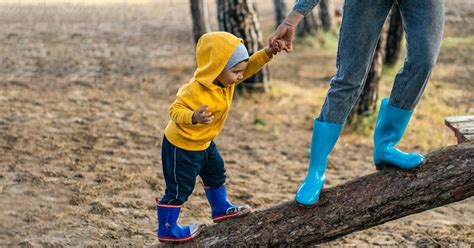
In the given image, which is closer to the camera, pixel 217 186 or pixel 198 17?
pixel 217 186

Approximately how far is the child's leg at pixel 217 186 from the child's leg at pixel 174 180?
0.41ft

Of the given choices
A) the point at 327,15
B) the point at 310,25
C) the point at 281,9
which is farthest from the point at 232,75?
the point at 327,15

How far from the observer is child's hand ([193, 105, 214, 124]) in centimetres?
317

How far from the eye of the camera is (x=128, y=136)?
277 inches

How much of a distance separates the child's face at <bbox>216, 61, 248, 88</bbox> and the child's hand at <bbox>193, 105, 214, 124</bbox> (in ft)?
0.95

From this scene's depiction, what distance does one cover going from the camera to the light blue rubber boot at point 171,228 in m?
3.62

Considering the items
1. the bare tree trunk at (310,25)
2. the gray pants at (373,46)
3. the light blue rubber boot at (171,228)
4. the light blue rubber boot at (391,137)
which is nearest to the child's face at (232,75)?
the gray pants at (373,46)

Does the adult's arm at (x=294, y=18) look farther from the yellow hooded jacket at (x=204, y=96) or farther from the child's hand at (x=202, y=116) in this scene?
the child's hand at (x=202, y=116)

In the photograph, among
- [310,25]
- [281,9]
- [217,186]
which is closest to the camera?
[217,186]

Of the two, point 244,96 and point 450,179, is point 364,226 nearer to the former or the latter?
point 450,179

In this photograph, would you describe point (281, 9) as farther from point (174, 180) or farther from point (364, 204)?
point (174, 180)

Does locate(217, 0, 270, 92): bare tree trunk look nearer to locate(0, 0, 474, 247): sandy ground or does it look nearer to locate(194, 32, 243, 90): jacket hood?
locate(0, 0, 474, 247): sandy ground

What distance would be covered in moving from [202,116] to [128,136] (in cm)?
401

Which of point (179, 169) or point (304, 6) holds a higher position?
point (304, 6)
